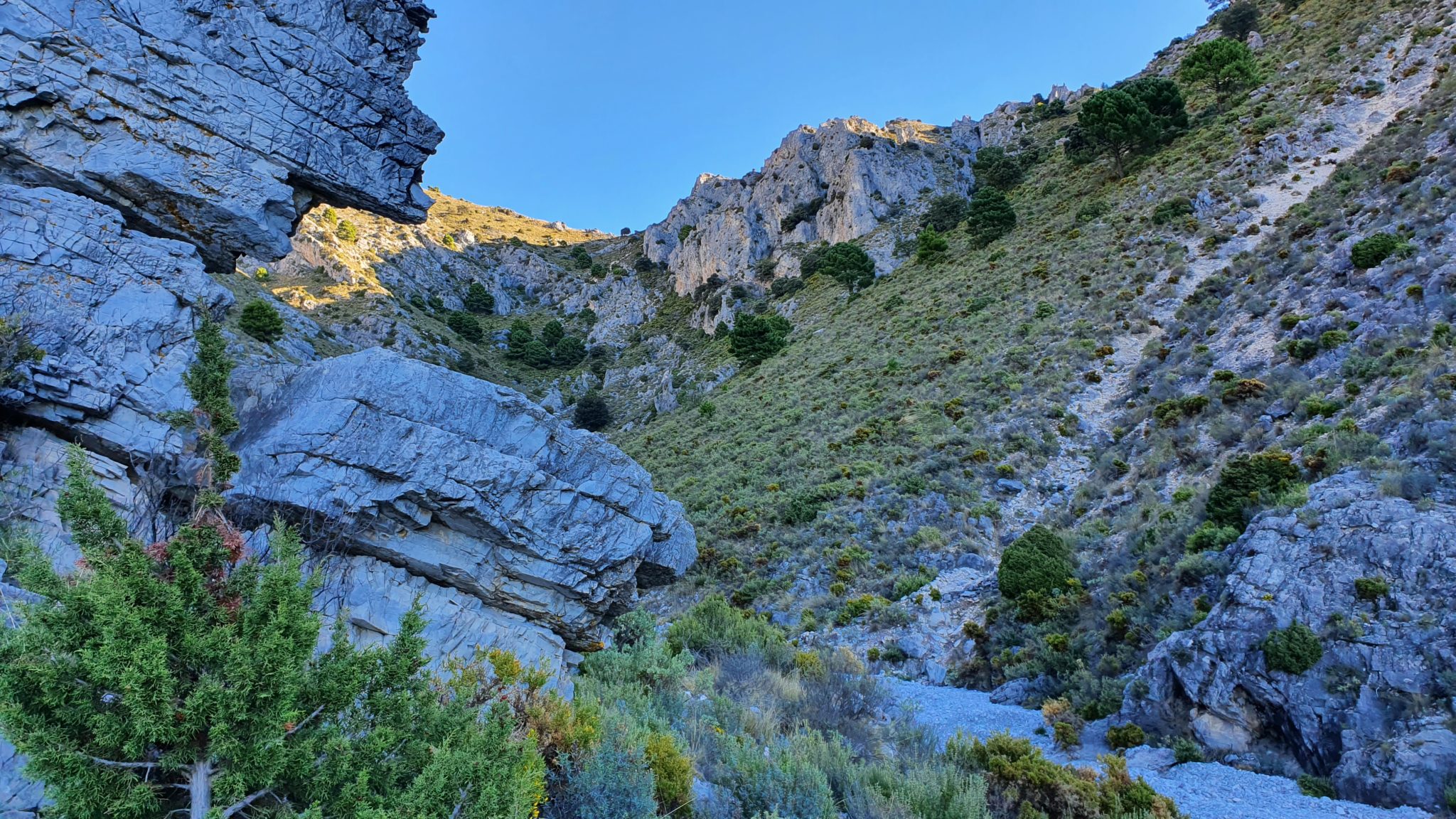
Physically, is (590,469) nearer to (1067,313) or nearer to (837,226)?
(1067,313)

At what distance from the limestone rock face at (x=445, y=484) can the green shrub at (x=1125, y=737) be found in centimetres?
795

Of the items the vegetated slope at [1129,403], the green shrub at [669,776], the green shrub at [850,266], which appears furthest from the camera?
the green shrub at [850,266]

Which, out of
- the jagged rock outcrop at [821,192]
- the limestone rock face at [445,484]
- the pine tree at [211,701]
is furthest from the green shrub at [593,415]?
the pine tree at [211,701]

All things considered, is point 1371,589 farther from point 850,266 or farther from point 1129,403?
point 850,266

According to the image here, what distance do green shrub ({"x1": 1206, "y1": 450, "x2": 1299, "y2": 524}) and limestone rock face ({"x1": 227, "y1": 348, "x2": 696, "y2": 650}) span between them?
1103 cm

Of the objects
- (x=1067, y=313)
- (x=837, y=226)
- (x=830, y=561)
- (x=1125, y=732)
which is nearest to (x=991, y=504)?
(x=830, y=561)

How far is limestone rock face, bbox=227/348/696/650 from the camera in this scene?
9344mm

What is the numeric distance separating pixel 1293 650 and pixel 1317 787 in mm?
1783

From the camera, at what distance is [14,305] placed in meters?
8.98

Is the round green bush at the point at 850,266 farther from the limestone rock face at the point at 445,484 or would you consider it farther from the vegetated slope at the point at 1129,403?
the limestone rock face at the point at 445,484

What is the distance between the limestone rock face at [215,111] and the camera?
1040cm

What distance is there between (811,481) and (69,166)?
20.2 meters

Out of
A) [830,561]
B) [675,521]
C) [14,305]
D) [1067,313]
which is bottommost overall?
[830,561]

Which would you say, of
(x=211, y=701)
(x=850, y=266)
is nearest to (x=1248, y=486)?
(x=211, y=701)
